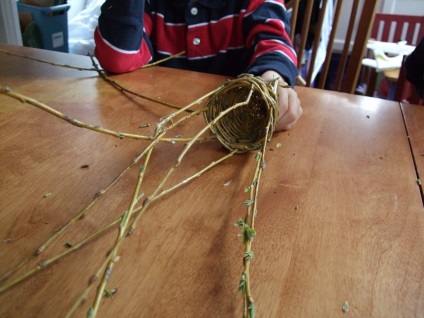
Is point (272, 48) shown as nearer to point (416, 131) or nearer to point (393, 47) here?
point (416, 131)

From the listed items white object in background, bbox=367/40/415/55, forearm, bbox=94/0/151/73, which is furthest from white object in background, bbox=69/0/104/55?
white object in background, bbox=367/40/415/55

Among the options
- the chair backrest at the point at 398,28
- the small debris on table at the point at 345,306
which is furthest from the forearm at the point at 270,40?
the chair backrest at the point at 398,28

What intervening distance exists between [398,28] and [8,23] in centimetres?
231

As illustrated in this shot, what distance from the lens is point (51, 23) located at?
1837 mm

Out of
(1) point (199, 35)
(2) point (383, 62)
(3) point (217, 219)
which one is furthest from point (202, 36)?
(2) point (383, 62)

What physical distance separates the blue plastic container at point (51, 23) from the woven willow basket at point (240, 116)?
1625mm

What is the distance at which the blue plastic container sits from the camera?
5.91 feet

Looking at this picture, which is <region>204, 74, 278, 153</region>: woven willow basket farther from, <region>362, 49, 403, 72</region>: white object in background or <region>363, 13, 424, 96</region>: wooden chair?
<region>363, 13, 424, 96</region>: wooden chair

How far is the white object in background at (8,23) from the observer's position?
1366 millimetres

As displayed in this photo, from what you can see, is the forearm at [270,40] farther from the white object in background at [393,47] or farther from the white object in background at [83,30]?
the white object in background at [393,47]

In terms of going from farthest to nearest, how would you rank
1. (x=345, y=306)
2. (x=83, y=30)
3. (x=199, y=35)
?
1. (x=83, y=30)
2. (x=199, y=35)
3. (x=345, y=306)

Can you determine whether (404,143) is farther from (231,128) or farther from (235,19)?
(235,19)

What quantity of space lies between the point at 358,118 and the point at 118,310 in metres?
0.50

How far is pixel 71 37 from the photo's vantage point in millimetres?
2141
